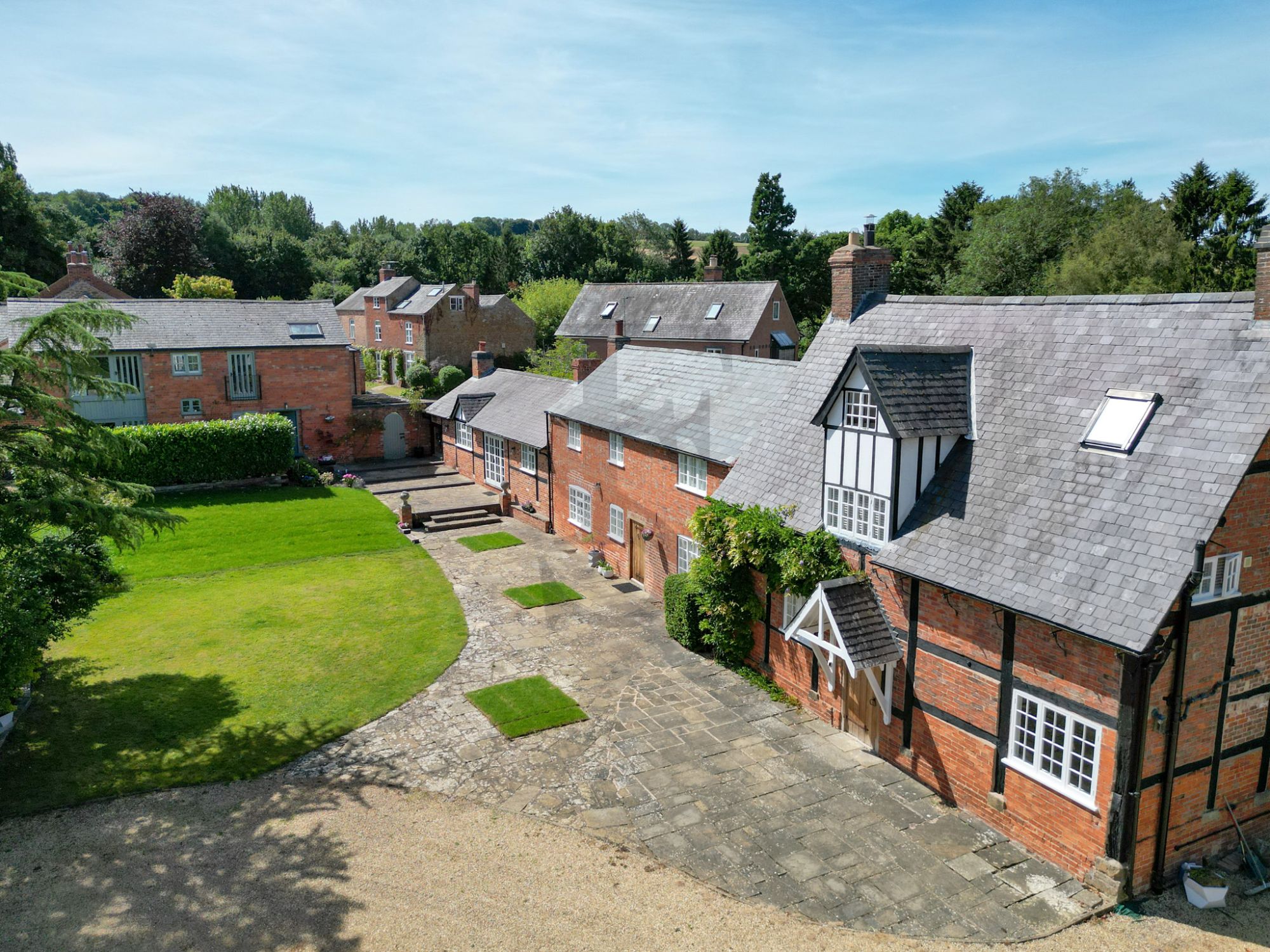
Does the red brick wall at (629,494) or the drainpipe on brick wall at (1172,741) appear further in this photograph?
the red brick wall at (629,494)

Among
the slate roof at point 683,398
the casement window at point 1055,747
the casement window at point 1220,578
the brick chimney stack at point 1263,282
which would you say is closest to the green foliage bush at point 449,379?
the slate roof at point 683,398

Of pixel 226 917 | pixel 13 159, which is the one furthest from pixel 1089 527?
pixel 13 159

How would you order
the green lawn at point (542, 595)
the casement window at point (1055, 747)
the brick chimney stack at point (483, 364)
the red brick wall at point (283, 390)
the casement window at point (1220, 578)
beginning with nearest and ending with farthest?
1. the casement window at point (1220, 578)
2. the casement window at point (1055, 747)
3. the green lawn at point (542, 595)
4. the red brick wall at point (283, 390)
5. the brick chimney stack at point (483, 364)

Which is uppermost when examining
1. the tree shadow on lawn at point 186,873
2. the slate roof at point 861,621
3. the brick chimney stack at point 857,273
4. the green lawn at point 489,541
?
the brick chimney stack at point 857,273

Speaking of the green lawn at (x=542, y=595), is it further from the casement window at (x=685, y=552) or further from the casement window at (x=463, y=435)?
the casement window at (x=463, y=435)

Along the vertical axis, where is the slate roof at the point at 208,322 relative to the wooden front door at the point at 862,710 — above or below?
above

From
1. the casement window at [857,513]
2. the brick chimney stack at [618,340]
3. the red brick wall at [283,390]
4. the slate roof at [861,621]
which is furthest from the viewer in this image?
the red brick wall at [283,390]

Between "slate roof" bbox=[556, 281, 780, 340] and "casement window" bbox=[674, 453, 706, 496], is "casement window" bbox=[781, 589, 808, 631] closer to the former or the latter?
"casement window" bbox=[674, 453, 706, 496]
